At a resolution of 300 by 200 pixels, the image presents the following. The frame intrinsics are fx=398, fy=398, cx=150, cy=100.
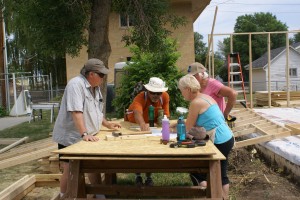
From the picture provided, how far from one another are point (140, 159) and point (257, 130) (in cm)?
515

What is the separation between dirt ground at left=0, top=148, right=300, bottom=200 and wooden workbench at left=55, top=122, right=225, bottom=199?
2031mm

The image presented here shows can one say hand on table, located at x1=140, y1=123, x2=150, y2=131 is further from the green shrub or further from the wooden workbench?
the green shrub

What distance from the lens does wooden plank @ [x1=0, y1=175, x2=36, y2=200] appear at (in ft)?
17.2

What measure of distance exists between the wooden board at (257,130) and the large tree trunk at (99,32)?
3.25 metres

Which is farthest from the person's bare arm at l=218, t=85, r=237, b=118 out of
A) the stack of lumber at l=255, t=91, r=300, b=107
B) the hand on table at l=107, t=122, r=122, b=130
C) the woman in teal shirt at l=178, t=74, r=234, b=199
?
the stack of lumber at l=255, t=91, r=300, b=107

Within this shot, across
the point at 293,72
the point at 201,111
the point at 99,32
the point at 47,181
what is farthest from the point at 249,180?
the point at 293,72

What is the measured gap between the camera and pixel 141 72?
1260cm

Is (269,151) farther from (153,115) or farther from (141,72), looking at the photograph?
(141,72)

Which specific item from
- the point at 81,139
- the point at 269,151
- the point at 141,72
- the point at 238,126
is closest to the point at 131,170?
the point at 81,139

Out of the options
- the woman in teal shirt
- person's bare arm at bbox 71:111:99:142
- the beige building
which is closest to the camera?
the woman in teal shirt

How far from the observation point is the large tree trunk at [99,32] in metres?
8.85

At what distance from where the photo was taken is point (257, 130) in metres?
8.02

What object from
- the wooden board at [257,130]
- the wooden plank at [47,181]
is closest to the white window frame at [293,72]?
the wooden board at [257,130]

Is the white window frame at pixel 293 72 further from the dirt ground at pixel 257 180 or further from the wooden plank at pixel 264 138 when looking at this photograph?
the wooden plank at pixel 264 138
